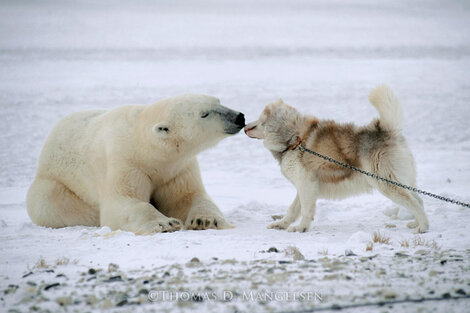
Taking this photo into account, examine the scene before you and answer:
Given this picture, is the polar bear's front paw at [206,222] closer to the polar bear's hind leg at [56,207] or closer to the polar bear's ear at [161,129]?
the polar bear's ear at [161,129]

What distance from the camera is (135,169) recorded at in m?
4.76

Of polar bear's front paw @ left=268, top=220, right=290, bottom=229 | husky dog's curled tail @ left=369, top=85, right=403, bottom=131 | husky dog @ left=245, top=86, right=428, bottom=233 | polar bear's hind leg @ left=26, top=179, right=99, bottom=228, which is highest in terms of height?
husky dog's curled tail @ left=369, top=85, right=403, bottom=131

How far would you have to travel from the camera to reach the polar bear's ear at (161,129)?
4590 millimetres

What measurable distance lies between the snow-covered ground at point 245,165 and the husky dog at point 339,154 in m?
0.28

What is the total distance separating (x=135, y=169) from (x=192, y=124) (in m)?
0.65

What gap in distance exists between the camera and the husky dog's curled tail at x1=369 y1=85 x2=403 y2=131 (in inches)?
167

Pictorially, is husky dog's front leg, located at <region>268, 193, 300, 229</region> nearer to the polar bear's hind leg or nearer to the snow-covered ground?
the snow-covered ground

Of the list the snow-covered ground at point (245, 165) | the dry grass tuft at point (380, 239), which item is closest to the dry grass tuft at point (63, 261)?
the snow-covered ground at point (245, 165)

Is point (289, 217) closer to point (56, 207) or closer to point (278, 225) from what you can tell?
point (278, 225)

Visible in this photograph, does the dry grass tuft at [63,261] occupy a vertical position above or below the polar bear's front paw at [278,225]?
below

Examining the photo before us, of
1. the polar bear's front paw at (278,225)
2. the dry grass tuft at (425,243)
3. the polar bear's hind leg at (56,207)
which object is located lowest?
the dry grass tuft at (425,243)

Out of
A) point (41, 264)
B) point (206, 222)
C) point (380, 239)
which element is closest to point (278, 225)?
point (206, 222)

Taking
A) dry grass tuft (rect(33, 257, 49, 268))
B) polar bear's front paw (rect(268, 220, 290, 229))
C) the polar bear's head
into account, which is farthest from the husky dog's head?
dry grass tuft (rect(33, 257, 49, 268))

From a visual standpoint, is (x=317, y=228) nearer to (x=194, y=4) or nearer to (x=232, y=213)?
(x=232, y=213)
